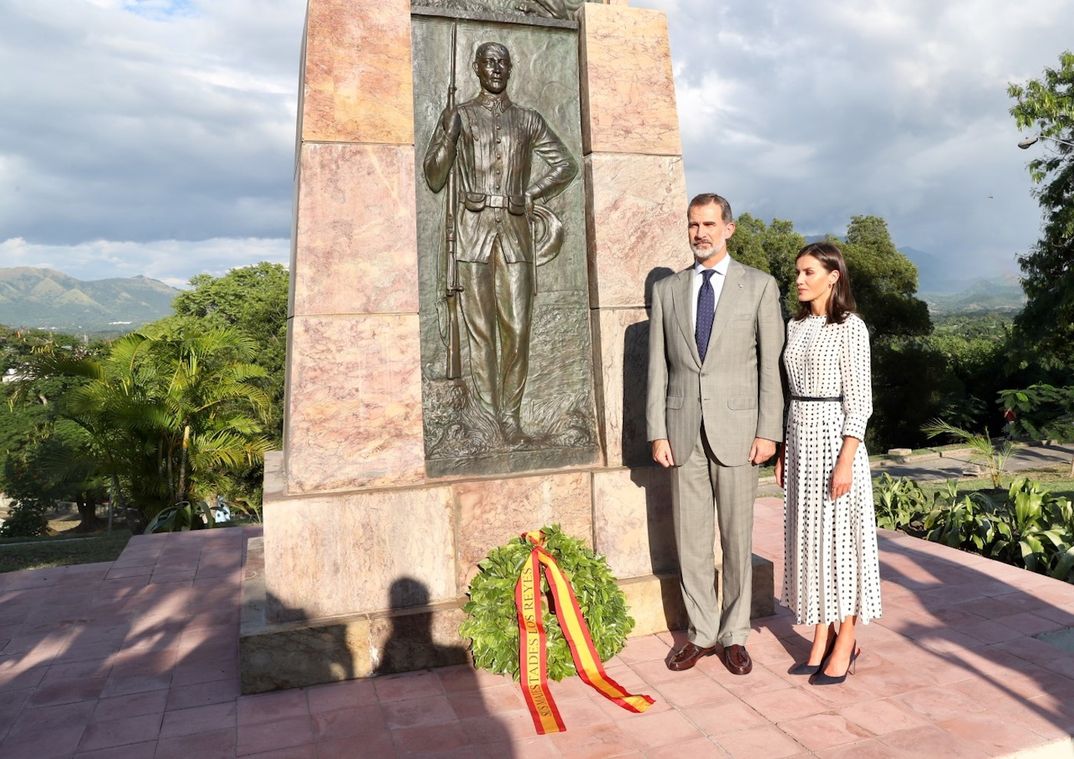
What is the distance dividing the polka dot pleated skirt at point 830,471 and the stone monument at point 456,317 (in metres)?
0.88

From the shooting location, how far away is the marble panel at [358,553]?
365 cm

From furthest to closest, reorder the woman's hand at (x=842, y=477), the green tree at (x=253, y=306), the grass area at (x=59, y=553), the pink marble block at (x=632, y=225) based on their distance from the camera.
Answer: the green tree at (x=253, y=306)
the grass area at (x=59, y=553)
the pink marble block at (x=632, y=225)
the woman's hand at (x=842, y=477)

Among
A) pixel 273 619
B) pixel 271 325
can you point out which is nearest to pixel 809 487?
pixel 273 619

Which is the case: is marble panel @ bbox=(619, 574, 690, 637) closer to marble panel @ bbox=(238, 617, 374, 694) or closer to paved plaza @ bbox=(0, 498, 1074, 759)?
paved plaza @ bbox=(0, 498, 1074, 759)

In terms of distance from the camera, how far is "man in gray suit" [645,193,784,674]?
11.5ft

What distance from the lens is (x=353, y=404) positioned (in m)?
3.79

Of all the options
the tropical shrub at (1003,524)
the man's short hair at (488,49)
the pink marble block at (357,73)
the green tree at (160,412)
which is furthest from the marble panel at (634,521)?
the green tree at (160,412)

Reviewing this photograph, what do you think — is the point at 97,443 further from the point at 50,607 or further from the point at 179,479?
the point at 50,607

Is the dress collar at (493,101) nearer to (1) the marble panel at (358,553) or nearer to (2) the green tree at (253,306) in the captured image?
(1) the marble panel at (358,553)

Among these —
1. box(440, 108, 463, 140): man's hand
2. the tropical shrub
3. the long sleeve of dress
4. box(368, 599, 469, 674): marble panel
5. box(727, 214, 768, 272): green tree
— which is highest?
box(727, 214, 768, 272): green tree

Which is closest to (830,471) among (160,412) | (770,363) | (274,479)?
(770,363)

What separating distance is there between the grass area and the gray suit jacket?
208 inches

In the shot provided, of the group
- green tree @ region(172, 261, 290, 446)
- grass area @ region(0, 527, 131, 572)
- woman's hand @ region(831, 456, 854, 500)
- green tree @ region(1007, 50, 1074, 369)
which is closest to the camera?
woman's hand @ region(831, 456, 854, 500)

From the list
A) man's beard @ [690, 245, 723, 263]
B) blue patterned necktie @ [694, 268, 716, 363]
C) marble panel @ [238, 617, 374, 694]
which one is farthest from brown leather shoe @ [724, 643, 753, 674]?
man's beard @ [690, 245, 723, 263]
